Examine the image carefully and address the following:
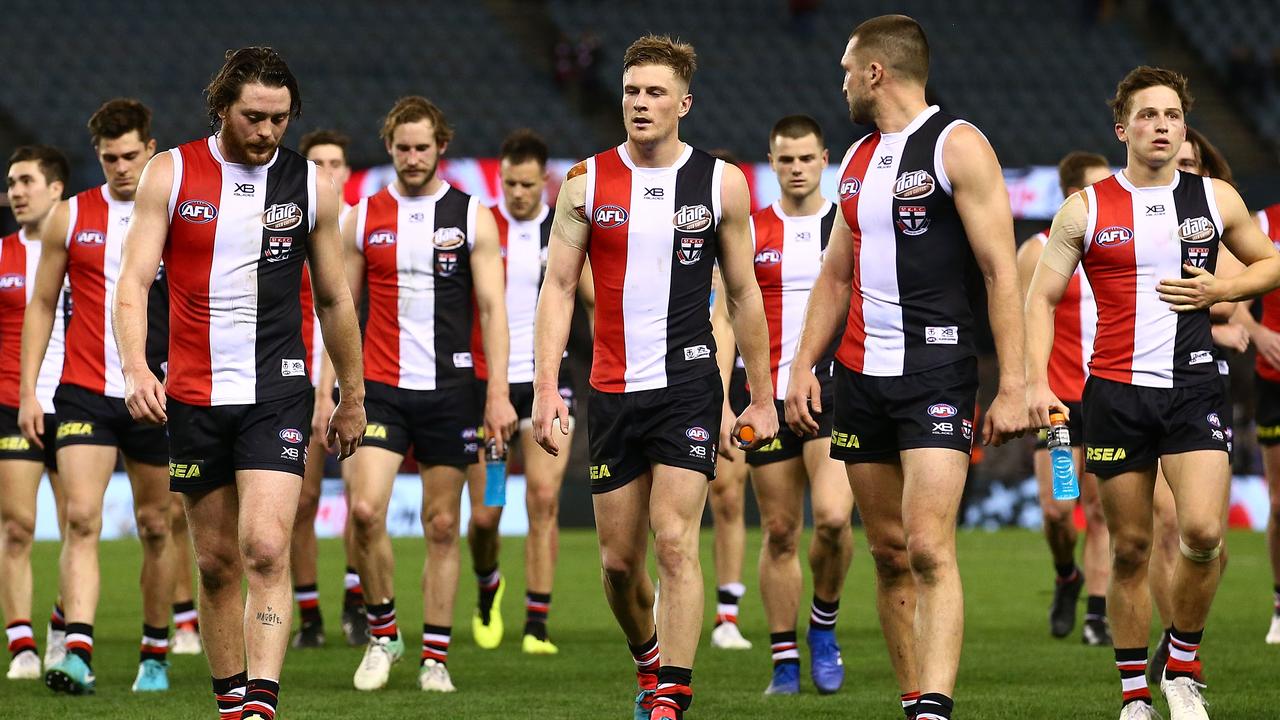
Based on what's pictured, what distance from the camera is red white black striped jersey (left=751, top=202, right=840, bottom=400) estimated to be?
868 cm

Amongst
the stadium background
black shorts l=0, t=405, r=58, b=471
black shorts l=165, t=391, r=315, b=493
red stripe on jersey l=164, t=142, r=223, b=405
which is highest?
the stadium background

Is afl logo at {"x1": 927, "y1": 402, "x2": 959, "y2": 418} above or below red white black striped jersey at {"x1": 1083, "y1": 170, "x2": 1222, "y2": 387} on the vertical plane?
below

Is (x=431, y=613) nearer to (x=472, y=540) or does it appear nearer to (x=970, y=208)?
(x=472, y=540)

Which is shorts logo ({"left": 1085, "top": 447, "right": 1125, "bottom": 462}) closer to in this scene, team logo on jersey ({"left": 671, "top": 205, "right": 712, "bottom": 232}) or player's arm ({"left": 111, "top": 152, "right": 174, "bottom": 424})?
team logo on jersey ({"left": 671, "top": 205, "right": 712, "bottom": 232})

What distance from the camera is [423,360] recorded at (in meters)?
8.62

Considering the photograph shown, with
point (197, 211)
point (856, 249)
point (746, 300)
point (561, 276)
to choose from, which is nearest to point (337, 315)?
point (197, 211)

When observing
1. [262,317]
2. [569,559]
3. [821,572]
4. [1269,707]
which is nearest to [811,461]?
[821,572]

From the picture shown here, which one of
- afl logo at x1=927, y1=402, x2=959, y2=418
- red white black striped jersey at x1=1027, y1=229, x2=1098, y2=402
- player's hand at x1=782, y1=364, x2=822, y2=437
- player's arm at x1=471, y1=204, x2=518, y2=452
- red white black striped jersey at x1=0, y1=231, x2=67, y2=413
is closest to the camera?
afl logo at x1=927, y1=402, x2=959, y2=418

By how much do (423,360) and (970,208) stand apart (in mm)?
3613

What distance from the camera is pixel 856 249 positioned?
6.16 m

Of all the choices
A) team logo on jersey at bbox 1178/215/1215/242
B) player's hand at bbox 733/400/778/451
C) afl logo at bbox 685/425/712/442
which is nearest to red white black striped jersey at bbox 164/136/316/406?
afl logo at bbox 685/425/712/442

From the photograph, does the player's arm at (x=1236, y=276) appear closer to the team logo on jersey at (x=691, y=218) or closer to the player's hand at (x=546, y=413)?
the team logo on jersey at (x=691, y=218)

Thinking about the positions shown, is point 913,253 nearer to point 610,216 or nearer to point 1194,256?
point 610,216

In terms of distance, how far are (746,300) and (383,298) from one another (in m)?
2.80
